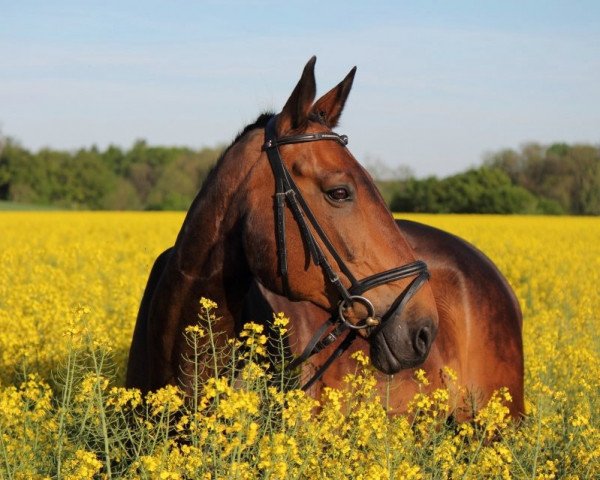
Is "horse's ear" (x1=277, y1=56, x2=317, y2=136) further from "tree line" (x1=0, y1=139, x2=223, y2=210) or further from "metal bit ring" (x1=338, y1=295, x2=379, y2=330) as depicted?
"tree line" (x1=0, y1=139, x2=223, y2=210)

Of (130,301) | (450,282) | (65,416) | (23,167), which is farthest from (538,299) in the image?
(23,167)

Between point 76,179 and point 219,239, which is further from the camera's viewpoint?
point 76,179

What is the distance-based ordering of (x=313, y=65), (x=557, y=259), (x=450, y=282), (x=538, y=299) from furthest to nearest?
(x=557, y=259) → (x=538, y=299) → (x=450, y=282) → (x=313, y=65)

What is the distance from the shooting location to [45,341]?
6.76m

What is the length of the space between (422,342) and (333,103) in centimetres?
111

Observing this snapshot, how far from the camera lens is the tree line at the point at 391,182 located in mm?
49719

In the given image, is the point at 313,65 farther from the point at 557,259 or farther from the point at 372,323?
the point at 557,259

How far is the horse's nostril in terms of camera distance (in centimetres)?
365

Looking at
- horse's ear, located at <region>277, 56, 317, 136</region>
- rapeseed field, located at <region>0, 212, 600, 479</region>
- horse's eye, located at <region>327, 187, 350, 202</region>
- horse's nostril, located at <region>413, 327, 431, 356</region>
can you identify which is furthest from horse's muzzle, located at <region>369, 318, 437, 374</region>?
horse's ear, located at <region>277, 56, 317, 136</region>

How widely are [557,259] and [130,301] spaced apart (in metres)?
10.8

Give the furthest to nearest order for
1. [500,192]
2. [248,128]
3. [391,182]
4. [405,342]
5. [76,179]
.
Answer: [76,179] < [391,182] < [500,192] < [248,128] < [405,342]

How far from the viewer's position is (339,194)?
375 cm

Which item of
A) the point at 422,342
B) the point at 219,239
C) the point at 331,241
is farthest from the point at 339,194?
the point at 422,342

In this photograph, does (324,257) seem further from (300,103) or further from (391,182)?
(391,182)
